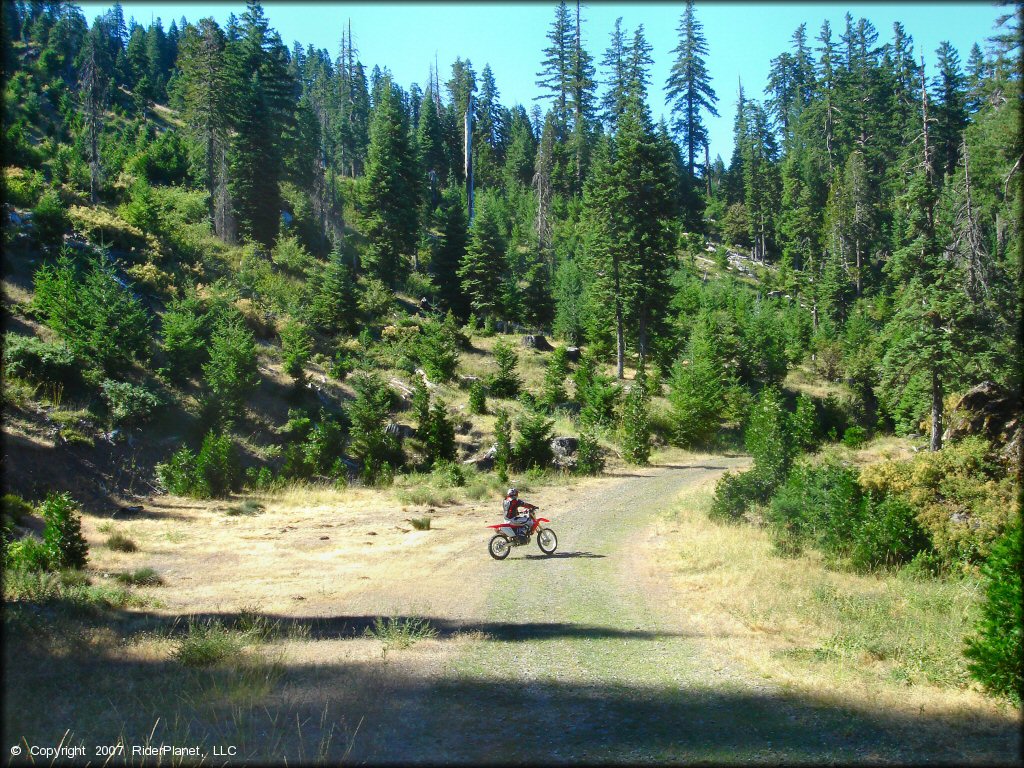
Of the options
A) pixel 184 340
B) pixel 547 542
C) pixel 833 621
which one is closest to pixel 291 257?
pixel 184 340

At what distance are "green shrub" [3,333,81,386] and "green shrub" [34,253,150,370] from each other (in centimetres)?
58

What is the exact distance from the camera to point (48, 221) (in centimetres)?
2802

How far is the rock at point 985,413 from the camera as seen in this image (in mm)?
18312

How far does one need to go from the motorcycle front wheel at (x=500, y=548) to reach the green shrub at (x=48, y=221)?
26589mm

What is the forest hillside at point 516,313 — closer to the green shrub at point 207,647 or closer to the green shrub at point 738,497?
the green shrub at point 738,497

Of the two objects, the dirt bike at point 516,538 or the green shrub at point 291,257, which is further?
the green shrub at point 291,257

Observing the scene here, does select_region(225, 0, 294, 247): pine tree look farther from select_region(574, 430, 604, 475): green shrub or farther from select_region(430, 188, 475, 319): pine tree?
select_region(574, 430, 604, 475): green shrub

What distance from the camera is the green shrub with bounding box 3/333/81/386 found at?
71.4 feet

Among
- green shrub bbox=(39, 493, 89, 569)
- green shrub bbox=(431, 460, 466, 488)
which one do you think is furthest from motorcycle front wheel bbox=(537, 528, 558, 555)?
green shrub bbox=(39, 493, 89, 569)

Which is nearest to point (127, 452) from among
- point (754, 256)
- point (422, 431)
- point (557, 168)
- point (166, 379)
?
point (166, 379)

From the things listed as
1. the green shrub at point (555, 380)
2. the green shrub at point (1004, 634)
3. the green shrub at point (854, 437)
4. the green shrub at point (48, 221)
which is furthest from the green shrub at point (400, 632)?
the green shrub at point (854, 437)

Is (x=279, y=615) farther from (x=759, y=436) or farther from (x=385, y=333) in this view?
(x=385, y=333)

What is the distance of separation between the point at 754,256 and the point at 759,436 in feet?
180

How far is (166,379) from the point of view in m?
26.0
